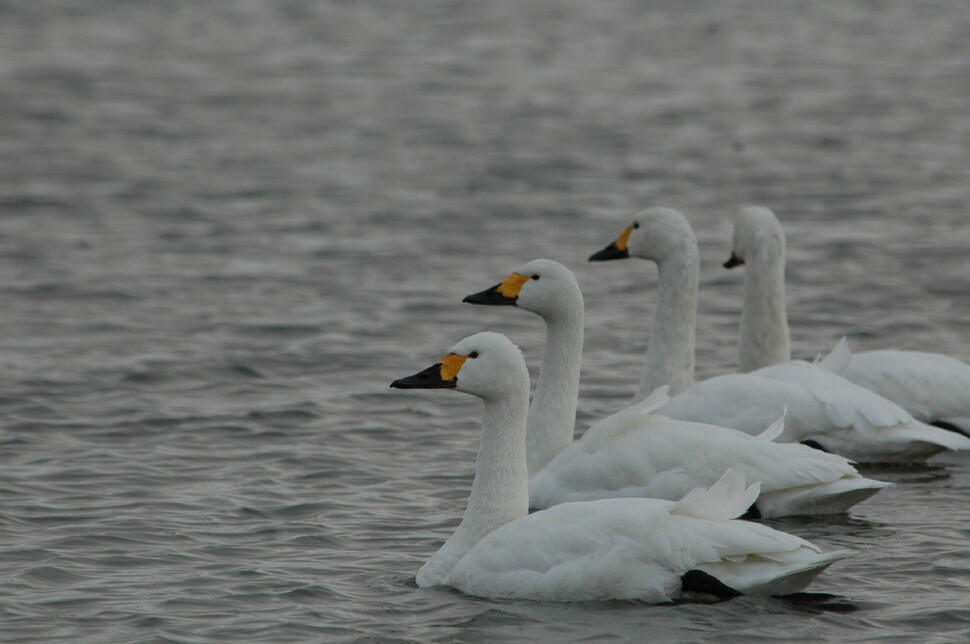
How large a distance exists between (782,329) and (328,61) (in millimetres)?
17966

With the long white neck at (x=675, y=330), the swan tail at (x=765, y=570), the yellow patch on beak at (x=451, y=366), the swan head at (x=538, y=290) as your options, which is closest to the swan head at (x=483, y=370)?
the yellow patch on beak at (x=451, y=366)

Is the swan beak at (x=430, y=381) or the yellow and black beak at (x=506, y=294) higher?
the yellow and black beak at (x=506, y=294)

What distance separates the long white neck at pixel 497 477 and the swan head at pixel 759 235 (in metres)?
3.63

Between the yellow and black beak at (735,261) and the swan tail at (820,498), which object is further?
the yellow and black beak at (735,261)

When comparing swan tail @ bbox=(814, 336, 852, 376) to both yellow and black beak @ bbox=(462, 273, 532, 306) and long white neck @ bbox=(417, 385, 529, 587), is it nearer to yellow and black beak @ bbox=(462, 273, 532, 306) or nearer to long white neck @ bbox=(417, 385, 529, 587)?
yellow and black beak @ bbox=(462, 273, 532, 306)

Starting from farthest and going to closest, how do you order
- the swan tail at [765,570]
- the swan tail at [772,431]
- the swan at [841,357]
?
the swan at [841,357]
the swan tail at [772,431]
the swan tail at [765,570]

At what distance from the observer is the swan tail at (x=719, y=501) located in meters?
7.79

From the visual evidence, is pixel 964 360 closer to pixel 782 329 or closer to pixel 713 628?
pixel 782 329

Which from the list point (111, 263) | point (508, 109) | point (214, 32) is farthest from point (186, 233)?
point (214, 32)

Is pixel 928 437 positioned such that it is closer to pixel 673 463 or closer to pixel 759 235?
pixel 673 463

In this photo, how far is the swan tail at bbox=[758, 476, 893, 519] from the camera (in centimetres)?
895

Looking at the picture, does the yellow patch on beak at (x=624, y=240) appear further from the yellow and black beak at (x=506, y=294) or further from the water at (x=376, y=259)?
the yellow and black beak at (x=506, y=294)

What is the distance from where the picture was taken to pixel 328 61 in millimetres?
28500

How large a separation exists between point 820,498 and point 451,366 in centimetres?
204
